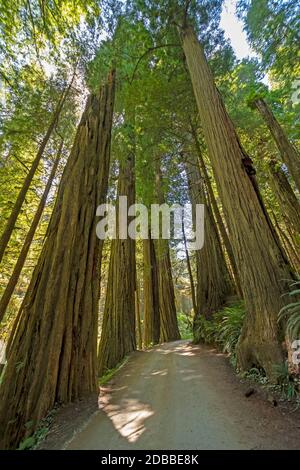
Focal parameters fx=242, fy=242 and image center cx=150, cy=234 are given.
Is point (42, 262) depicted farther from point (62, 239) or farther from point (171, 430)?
point (171, 430)

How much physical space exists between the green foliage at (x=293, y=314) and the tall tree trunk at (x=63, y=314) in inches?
88.9

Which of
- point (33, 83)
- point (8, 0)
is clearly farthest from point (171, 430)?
point (33, 83)

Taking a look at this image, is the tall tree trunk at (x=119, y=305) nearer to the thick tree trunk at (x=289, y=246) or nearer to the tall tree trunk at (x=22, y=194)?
the tall tree trunk at (x=22, y=194)

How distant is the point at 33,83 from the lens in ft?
21.4

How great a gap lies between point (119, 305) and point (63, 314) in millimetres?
3201

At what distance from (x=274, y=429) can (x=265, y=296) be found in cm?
141

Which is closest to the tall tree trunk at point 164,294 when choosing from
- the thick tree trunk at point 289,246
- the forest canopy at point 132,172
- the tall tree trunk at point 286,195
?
the forest canopy at point 132,172

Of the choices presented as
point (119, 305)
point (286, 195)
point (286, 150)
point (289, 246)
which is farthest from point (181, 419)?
point (289, 246)

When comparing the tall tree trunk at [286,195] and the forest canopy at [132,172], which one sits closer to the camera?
the forest canopy at [132,172]

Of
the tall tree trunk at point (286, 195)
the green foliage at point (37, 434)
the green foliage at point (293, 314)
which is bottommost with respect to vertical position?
the green foliage at point (37, 434)

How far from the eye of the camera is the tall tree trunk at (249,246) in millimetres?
2807

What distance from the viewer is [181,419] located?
6.96 ft

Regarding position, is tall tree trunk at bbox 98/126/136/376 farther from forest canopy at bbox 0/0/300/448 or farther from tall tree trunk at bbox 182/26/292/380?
tall tree trunk at bbox 182/26/292/380

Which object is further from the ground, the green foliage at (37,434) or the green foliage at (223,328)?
the green foliage at (223,328)
